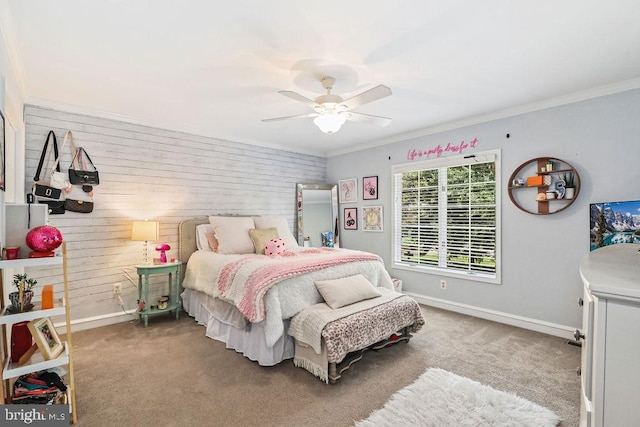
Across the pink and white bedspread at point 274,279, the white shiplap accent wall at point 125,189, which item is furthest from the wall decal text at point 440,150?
the white shiplap accent wall at point 125,189

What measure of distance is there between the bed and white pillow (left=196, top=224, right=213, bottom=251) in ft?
0.04

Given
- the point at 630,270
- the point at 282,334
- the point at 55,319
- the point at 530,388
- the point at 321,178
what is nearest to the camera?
the point at 630,270

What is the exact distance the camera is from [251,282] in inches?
107

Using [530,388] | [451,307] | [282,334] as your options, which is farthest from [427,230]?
[282,334]

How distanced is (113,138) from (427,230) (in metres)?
4.15

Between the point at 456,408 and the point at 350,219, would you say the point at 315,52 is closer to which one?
the point at 456,408

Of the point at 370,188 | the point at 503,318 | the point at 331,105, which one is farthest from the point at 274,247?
the point at 503,318

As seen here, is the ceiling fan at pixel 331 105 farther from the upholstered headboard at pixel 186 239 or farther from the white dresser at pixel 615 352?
the upholstered headboard at pixel 186 239

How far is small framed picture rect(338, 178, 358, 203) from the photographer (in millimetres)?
5453

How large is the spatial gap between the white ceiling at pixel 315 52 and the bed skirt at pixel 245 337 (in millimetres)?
2139

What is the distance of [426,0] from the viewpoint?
1.78 meters

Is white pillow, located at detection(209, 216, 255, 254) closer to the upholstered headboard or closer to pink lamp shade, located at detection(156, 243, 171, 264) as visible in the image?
the upholstered headboard

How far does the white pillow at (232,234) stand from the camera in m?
3.99

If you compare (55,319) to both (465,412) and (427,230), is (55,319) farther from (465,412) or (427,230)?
(427,230)
